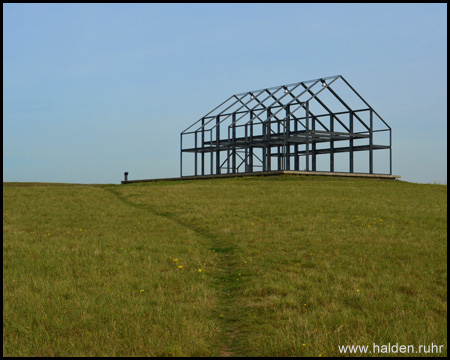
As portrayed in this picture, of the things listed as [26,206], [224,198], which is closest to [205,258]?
[224,198]

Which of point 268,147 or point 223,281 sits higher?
Answer: point 268,147

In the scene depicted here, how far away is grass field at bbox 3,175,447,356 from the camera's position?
7340 mm

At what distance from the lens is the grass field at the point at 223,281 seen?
7340 mm

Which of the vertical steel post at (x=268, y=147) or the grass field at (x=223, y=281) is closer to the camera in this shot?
the grass field at (x=223, y=281)

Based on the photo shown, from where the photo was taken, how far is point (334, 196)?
26.0 meters

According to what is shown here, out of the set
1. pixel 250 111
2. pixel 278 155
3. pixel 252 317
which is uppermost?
pixel 250 111

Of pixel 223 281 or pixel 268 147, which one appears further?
pixel 268 147

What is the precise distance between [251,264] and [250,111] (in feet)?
119

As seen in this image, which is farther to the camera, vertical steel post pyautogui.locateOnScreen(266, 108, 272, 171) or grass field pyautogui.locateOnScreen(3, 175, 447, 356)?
vertical steel post pyautogui.locateOnScreen(266, 108, 272, 171)

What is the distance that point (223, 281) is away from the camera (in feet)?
35.2

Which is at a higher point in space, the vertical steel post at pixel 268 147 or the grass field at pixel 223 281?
the vertical steel post at pixel 268 147

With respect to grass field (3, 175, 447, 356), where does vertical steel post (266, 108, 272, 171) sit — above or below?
above

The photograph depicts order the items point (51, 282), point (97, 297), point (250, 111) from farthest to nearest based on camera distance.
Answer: point (250, 111), point (51, 282), point (97, 297)

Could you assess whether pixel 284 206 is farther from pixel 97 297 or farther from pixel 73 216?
pixel 97 297
